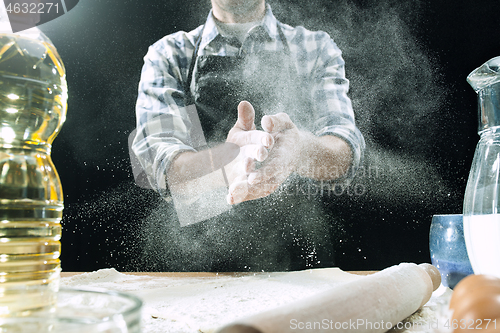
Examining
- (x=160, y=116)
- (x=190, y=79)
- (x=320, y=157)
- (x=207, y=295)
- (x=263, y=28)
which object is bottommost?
(x=207, y=295)

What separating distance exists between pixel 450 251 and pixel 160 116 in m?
0.77

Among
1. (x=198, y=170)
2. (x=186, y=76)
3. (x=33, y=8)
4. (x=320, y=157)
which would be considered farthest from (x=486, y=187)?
(x=33, y=8)

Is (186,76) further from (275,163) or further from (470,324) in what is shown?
(470,324)

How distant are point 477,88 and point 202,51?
73 centimetres

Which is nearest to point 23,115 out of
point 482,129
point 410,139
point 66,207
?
point 482,129

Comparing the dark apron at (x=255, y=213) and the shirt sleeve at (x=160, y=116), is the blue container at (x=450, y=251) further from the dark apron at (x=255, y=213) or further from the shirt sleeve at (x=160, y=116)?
the shirt sleeve at (x=160, y=116)

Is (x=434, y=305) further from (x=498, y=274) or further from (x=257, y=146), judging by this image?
(x=257, y=146)

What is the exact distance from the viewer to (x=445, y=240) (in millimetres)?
559

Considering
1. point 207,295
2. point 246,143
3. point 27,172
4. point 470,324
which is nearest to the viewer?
point 470,324

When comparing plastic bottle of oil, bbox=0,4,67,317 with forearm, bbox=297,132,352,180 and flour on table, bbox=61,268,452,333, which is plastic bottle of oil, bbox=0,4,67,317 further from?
forearm, bbox=297,132,352,180

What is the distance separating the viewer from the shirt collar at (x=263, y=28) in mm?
959

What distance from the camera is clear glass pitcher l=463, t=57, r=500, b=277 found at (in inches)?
14.1

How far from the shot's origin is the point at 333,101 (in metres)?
0.95

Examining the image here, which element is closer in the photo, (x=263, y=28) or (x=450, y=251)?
(x=450, y=251)
